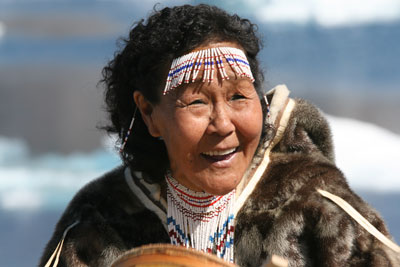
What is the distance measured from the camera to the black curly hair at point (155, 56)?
2.14 metres

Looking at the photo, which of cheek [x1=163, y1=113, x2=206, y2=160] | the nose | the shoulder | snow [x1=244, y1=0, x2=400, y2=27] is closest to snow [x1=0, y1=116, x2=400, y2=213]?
snow [x1=244, y1=0, x2=400, y2=27]

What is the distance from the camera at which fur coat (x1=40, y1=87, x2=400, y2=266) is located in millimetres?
2074

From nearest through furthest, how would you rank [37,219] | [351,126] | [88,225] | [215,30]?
1. [215,30]
2. [88,225]
3. [37,219]
4. [351,126]

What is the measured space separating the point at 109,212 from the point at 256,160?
575 mm

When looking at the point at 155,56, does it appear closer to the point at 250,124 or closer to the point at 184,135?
the point at 184,135

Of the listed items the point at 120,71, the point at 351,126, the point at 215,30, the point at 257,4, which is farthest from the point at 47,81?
the point at 215,30

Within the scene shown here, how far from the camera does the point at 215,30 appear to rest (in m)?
2.16

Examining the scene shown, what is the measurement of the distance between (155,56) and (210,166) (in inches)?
16.3

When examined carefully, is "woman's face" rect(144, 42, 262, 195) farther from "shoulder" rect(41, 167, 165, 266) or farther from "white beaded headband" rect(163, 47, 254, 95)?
"shoulder" rect(41, 167, 165, 266)

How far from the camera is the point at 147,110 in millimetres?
2324

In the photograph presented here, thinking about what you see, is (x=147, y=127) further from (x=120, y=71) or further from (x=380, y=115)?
(x=380, y=115)

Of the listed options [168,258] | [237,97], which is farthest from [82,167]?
[168,258]

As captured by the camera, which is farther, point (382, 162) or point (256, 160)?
point (382, 162)

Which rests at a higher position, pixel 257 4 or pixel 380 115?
pixel 257 4
